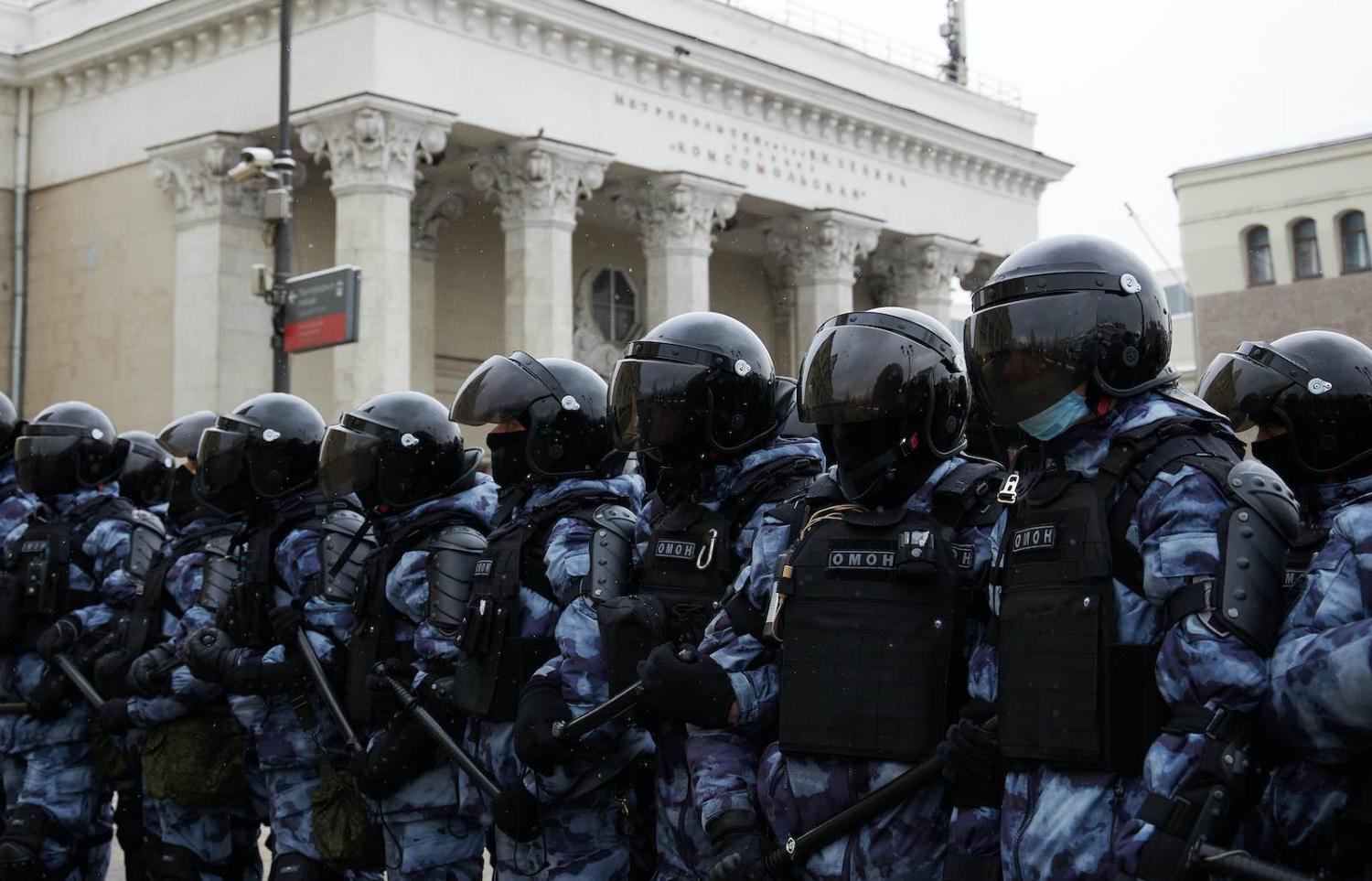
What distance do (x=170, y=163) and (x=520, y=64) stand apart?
5225 millimetres

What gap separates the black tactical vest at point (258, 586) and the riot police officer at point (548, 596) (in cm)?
114

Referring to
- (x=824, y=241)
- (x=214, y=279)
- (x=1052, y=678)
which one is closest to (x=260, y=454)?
(x=1052, y=678)

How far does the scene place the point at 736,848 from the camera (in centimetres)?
353

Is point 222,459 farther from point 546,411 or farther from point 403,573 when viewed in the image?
point 546,411

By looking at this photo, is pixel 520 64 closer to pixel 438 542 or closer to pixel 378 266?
pixel 378 266

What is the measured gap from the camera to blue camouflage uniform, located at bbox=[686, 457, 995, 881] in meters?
3.36

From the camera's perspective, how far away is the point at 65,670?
7055mm

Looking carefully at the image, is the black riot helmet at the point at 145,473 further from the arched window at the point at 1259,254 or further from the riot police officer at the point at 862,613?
the arched window at the point at 1259,254

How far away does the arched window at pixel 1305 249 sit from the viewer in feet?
56.7

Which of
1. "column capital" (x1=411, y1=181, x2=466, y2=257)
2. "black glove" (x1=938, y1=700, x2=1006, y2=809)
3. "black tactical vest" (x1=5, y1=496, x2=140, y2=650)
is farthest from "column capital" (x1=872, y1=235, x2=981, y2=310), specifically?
"black glove" (x1=938, y1=700, x2=1006, y2=809)

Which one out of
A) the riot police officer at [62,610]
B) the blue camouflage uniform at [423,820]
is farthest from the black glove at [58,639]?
the blue camouflage uniform at [423,820]

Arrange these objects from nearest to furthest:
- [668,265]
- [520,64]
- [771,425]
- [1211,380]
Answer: [1211,380], [771,425], [520,64], [668,265]

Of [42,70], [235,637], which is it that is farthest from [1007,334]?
[42,70]

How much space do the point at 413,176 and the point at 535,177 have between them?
2109 millimetres
